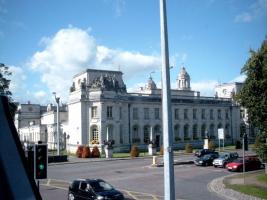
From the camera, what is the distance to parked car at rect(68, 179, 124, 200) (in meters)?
18.9

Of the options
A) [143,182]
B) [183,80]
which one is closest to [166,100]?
[143,182]

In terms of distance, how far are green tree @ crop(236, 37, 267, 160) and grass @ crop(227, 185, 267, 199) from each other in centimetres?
243

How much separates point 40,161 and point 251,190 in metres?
16.2

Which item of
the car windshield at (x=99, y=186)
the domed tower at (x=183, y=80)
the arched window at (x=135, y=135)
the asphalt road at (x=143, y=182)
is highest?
the domed tower at (x=183, y=80)

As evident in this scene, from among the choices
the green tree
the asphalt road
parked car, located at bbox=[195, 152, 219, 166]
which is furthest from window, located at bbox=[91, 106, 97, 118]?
the green tree

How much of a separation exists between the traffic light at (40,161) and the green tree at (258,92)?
17.8 m

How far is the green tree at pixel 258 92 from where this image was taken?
2499 cm

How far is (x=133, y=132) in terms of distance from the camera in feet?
231

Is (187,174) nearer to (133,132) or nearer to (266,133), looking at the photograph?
(266,133)

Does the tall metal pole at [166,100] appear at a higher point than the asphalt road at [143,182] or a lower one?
higher

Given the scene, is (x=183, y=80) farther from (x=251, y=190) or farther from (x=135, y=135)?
(x=251, y=190)

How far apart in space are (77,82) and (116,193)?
2652 inches

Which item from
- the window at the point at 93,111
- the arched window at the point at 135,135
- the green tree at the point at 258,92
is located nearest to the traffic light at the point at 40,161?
the green tree at the point at 258,92

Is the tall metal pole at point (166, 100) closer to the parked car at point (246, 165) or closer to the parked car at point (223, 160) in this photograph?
the parked car at point (246, 165)
